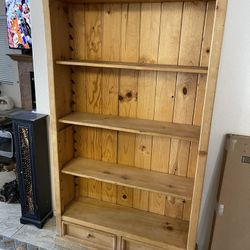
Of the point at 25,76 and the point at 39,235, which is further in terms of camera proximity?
the point at 25,76

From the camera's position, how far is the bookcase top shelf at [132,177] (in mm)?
1608

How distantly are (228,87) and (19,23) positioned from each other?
9.94 feet

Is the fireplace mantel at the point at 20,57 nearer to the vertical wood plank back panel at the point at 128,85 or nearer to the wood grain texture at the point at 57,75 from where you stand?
the wood grain texture at the point at 57,75

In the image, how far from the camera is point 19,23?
341cm

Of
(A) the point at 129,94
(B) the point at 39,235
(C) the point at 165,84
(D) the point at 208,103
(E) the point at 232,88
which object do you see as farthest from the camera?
(B) the point at 39,235

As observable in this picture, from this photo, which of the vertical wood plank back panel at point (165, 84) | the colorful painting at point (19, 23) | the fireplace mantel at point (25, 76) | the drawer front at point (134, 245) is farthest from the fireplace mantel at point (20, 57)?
the drawer front at point (134, 245)

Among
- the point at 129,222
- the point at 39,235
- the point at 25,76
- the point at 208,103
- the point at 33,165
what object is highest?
the point at 208,103

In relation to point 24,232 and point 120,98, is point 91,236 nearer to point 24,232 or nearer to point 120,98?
point 24,232

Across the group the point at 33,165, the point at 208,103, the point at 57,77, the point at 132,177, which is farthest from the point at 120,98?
the point at 33,165

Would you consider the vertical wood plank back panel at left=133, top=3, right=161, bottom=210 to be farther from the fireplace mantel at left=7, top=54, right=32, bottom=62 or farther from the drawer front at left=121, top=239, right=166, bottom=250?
the fireplace mantel at left=7, top=54, right=32, bottom=62

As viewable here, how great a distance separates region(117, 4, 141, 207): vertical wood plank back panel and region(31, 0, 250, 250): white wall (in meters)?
0.54

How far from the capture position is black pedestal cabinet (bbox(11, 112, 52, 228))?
6.10 feet

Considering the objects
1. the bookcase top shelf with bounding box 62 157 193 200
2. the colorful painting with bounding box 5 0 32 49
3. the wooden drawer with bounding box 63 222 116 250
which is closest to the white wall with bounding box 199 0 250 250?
the bookcase top shelf with bounding box 62 157 193 200

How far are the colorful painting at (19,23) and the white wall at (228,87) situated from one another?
1.81 metres
